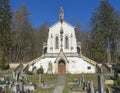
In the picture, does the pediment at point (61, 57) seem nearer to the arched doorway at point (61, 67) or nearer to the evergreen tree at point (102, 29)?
the arched doorway at point (61, 67)

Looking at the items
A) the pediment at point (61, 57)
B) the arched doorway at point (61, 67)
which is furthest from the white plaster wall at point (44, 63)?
the arched doorway at point (61, 67)

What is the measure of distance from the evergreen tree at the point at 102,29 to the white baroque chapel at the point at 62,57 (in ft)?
16.8

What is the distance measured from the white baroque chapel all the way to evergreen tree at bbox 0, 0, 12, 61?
27.8 ft

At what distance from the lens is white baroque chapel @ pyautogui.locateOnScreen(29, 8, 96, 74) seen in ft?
176

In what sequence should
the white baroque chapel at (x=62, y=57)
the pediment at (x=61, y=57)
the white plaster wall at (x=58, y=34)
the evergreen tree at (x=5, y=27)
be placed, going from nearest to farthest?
the pediment at (x=61, y=57) < the white baroque chapel at (x=62, y=57) < the white plaster wall at (x=58, y=34) < the evergreen tree at (x=5, y=27)

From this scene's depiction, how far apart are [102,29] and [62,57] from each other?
13.2 metres

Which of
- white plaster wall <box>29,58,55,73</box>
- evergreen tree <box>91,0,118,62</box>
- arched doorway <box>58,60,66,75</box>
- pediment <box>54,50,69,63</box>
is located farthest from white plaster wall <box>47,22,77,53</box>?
evergreen tree <box>91,0,118,62</box>

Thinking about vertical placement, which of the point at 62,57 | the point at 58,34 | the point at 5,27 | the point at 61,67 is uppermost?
the point at 5,27

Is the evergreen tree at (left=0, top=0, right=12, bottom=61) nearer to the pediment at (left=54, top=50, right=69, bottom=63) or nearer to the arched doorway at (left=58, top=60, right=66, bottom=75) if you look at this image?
the pediment at (left=54, top=50, right=69, bottom=63)

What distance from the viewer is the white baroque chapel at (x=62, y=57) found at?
5378 cm

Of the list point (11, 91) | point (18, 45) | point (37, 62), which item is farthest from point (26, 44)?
point (11, 91)

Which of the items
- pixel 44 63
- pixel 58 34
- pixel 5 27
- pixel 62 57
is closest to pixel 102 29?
pixel 58 34

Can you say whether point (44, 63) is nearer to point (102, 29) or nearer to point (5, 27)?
point (5, 27)

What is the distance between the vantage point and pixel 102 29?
60.1m
